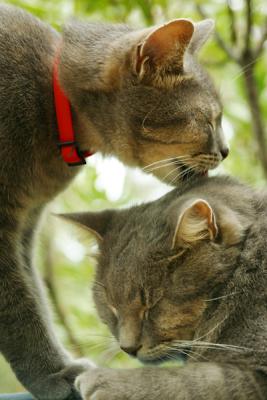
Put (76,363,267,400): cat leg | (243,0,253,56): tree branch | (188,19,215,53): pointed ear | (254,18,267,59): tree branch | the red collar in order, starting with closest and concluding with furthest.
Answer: (76,363,267,400): cat leg
the red collar
(188,19,215,53): pointed ear
(243,0,253,56): tree branch
(254,18,267,59): tree branch

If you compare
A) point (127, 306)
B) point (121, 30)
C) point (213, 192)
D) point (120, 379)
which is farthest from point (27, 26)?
point (120, 379)

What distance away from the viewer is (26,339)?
7.73 ft

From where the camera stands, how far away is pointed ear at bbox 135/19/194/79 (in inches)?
85.8

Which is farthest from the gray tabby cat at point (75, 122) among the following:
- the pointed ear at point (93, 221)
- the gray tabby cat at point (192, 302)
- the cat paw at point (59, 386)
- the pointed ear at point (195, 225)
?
the pointed ear at point (195, 225)

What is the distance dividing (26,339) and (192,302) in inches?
28.4

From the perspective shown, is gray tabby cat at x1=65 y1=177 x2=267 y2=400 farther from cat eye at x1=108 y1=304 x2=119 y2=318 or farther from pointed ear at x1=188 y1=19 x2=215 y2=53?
pointed ear at x1=188 y1=19 x2=215 y2=53

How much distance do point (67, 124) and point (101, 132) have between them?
0.12 meters

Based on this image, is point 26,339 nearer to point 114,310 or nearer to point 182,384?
point 114,310

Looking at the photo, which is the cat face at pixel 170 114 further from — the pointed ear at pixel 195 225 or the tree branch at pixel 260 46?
the tree branch at pixel 260 46

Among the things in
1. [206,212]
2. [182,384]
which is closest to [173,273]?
[206,212]

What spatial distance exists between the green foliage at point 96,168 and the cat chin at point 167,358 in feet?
1.80

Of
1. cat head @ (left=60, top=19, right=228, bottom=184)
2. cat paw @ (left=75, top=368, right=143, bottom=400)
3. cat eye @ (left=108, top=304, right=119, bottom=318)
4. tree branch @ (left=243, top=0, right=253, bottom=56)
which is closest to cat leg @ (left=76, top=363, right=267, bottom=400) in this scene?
cat paw @ (left=75, top=368, right=143, bottom=400)

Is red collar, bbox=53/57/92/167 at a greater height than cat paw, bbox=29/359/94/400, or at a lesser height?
greater

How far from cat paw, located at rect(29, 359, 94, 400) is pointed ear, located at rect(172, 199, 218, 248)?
621mm
